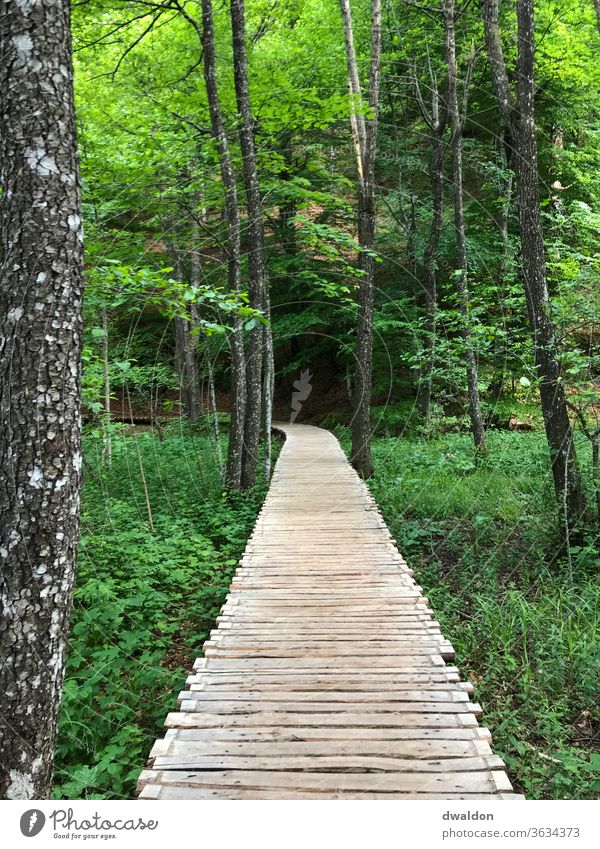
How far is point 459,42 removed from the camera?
46.3 ft

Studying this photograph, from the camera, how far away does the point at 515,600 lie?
5.35 metres

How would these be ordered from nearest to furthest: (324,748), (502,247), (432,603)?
(324,748) → (432,603) → (502,247)

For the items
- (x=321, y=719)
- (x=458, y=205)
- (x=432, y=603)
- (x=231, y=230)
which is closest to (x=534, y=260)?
(x=432, y=603)

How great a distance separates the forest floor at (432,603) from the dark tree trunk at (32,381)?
119 cm

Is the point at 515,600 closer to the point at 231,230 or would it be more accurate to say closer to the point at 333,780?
the point at 333,780

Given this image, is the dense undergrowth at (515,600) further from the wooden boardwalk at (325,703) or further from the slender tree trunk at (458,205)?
the slender tree trunk at (458,205)

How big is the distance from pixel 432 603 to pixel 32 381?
184 inches

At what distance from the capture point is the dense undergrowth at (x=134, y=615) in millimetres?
3614

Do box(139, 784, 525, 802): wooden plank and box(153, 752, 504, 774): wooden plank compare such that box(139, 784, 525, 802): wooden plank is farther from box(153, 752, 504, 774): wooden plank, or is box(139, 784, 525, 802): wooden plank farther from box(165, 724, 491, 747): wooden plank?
box(165, 724, 491, 747): wooden plank

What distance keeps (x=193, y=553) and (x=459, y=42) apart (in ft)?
49.3

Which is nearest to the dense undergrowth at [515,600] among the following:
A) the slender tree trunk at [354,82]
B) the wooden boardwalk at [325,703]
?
the wooden boardwalk at [325,703]
